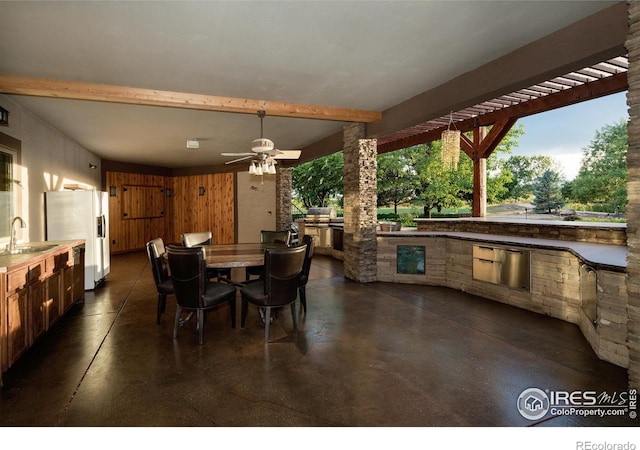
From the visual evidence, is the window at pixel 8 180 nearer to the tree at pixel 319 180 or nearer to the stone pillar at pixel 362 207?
the stone pillar at pixel 362 207

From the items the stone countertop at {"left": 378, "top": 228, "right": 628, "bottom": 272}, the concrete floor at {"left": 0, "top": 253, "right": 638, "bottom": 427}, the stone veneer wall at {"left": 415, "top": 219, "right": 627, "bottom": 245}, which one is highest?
the stone veneer wall at {"left": 415, "top": 219, "right": 627, "bottom": 245}

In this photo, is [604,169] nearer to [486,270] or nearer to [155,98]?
[486,270]

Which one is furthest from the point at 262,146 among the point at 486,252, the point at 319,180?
the point at 319,180

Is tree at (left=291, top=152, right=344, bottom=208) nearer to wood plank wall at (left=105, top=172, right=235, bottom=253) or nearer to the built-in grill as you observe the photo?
wood plank wall at (left=105, top=172, right=235, bottom=253)

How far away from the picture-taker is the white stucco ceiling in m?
2.50

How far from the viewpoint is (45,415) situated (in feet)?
6.66

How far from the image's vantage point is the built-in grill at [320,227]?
8.65 m

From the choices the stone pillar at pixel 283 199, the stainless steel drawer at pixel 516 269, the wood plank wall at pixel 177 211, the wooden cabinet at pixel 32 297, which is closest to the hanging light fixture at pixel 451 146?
the stainless steel drawer at pixel 516 269

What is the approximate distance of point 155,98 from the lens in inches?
162

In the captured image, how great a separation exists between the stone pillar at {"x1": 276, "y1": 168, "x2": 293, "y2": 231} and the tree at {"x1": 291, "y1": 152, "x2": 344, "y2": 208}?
13.1ft

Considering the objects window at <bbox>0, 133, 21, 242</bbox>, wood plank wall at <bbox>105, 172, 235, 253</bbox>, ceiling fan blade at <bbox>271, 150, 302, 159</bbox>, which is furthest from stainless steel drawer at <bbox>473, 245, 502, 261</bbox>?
wood plank wall at <bbox>105, 172, 235, 253</bbox>

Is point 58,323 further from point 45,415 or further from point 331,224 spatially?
point 331,224

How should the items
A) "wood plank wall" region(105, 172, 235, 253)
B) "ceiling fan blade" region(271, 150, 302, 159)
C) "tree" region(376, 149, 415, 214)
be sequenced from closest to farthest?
1. "ceiling fan blade" region(271, 150, 302, 159)
2. "wood plank wall" region(105, 172, 235, 253)
3. "tree" region(376, 149, 415, 214)

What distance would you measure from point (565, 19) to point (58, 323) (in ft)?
18.7
